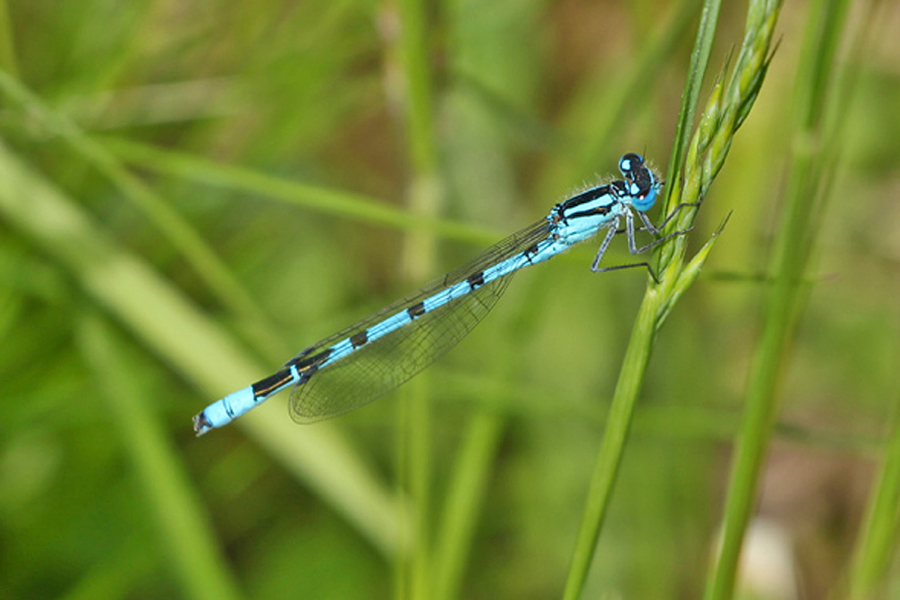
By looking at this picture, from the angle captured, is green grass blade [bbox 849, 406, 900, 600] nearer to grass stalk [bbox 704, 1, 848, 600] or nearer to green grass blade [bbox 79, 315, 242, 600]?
grass stalk [bbox 704, 1, 848, 600]

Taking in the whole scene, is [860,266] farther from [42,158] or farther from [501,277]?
[42,158]

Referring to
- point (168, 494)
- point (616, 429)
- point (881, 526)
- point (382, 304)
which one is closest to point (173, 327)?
point (168, 494)

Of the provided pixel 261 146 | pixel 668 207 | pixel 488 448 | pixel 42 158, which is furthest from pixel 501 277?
pixel 42 158

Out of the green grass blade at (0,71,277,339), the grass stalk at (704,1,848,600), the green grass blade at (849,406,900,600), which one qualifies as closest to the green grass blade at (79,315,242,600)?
the green grass blade at (0,71,277,339)

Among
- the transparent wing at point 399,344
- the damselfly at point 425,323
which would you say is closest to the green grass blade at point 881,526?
the damselfly at point 425,323

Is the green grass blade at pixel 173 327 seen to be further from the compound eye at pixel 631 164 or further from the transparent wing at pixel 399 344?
the compound eye at pixel 631 164

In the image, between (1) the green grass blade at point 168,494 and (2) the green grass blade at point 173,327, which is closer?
(1) the green grass blade at point 168,494

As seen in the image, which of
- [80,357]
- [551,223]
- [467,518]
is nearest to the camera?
[467,518]
